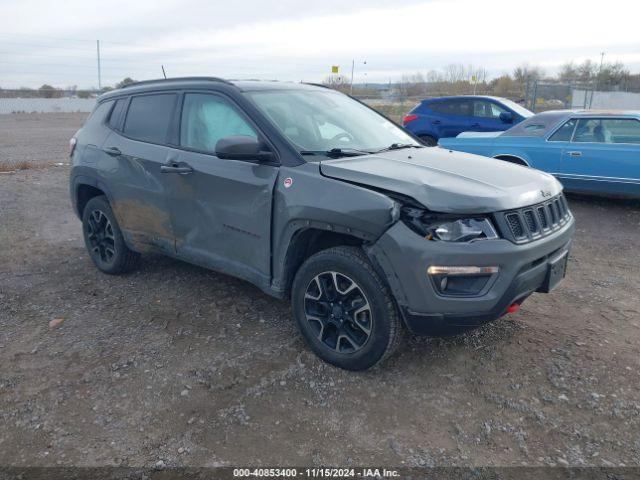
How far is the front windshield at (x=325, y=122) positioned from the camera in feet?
12.7

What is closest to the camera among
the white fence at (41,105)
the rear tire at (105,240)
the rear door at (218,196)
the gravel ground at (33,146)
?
the rear door at (218,196)

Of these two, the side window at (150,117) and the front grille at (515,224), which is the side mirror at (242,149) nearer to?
the side window at (150,117)

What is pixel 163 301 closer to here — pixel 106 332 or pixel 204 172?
pixel 106 332

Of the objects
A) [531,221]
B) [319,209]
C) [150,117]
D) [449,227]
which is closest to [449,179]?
[449,227]

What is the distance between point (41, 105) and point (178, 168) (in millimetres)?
43873

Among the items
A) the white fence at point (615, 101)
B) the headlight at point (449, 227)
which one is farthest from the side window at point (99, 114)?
the white fence at point (615, 101)

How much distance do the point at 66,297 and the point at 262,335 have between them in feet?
6.71

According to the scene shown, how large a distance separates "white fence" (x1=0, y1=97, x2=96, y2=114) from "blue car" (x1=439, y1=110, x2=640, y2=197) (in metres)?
37.6

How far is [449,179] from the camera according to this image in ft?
10.9

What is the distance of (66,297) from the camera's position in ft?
16.0

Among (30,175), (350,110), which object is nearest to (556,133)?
(350,110)

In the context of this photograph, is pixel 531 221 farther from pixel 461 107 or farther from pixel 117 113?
pixel 461 107

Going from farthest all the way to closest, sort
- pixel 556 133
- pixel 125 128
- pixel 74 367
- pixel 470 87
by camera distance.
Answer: pixel 470 87 → pixel 556 133 → pixel 125 128 → pixel 74 367

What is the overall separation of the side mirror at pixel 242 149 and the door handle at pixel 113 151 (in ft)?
5.39
